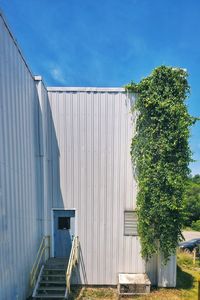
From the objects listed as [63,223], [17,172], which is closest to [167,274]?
[63,223]

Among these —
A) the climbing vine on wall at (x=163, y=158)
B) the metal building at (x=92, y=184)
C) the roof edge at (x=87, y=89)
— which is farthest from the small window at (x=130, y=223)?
the roof edge at (x=87, y=89)

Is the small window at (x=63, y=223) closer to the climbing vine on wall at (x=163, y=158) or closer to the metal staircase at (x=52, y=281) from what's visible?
the metal staircase at (x=52, y=281)

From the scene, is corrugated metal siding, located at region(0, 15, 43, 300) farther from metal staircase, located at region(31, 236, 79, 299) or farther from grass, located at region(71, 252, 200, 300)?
grass, located at region(71, 252, 200, 300)

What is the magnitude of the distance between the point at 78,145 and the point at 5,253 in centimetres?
371

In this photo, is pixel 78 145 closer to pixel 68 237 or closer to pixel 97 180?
pixel 97 180

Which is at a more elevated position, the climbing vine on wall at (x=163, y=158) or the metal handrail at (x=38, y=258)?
the climbing vine on wall at (x=163, y=158)

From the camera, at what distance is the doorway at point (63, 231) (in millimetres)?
7332

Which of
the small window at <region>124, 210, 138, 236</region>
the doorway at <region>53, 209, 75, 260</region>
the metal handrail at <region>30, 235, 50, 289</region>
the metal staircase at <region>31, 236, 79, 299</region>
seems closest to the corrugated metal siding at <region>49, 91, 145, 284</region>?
the small window at <region>124, 210, 138, 236</region>

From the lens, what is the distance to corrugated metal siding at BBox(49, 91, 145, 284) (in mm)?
7145

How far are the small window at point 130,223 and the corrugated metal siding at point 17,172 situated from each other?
2763 millimetres

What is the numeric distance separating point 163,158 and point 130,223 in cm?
240

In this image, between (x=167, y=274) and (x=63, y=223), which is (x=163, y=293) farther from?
(x=63, y=223)

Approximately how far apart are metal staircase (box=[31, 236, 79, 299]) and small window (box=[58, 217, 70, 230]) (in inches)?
18.7

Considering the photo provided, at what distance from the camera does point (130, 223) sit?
721 centimetres
